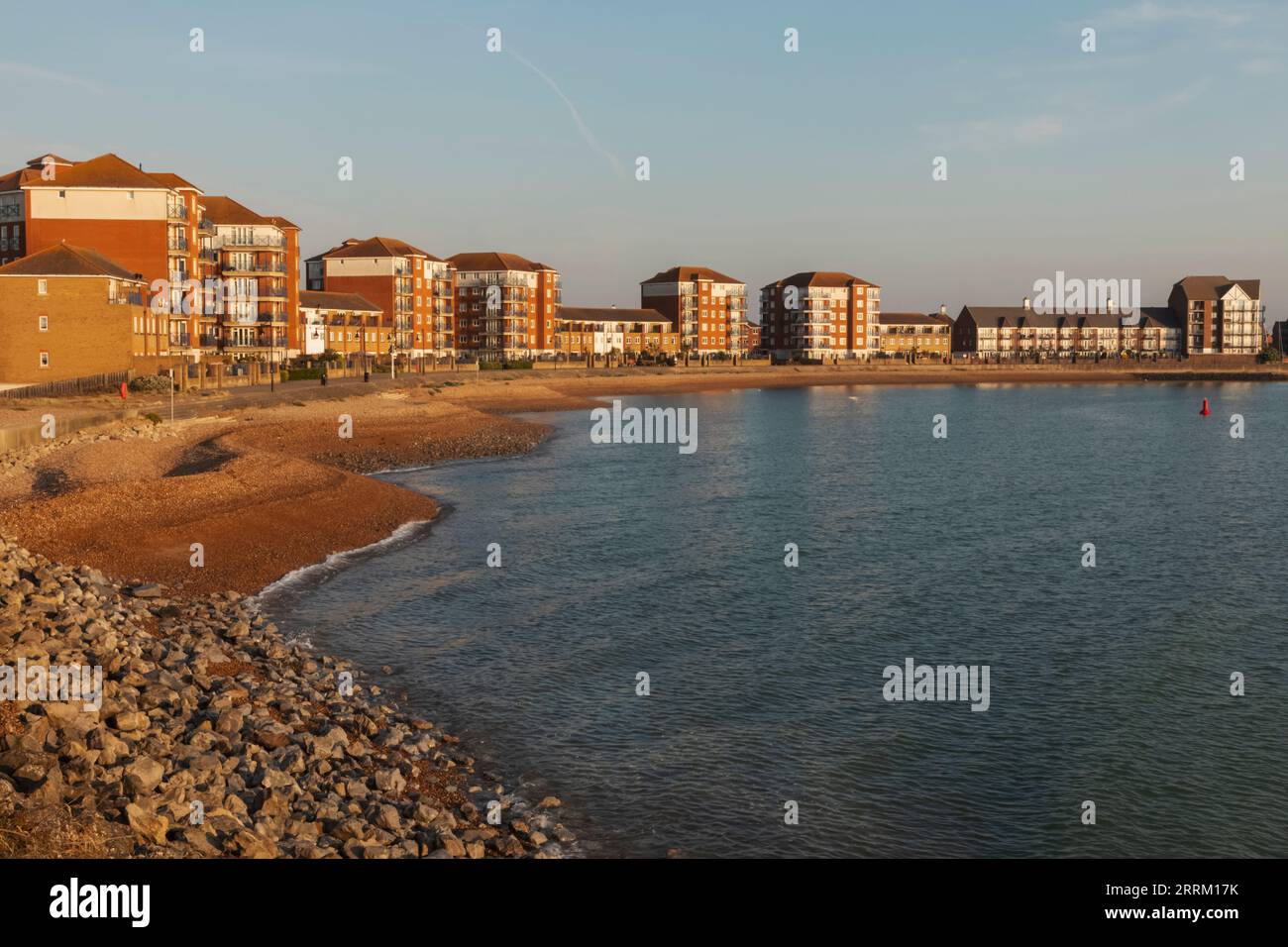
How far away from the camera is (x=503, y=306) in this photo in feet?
600

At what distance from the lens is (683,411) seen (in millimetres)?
117125

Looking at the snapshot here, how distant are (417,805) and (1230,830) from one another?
12397 millimetres

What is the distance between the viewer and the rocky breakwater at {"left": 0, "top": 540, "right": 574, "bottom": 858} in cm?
1312

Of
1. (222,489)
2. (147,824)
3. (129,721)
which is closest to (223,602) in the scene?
(129,721)

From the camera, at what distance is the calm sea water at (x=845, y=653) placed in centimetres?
1747

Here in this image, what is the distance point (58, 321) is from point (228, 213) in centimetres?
4160

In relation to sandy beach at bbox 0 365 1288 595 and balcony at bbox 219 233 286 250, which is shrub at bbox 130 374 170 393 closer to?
sandy beach at bbox 0 365 1288 595

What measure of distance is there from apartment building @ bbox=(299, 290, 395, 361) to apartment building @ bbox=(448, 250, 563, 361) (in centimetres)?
2644

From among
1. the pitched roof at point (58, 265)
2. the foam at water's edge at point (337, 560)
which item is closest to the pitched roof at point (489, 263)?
the pitched roof at point (58, 265)
